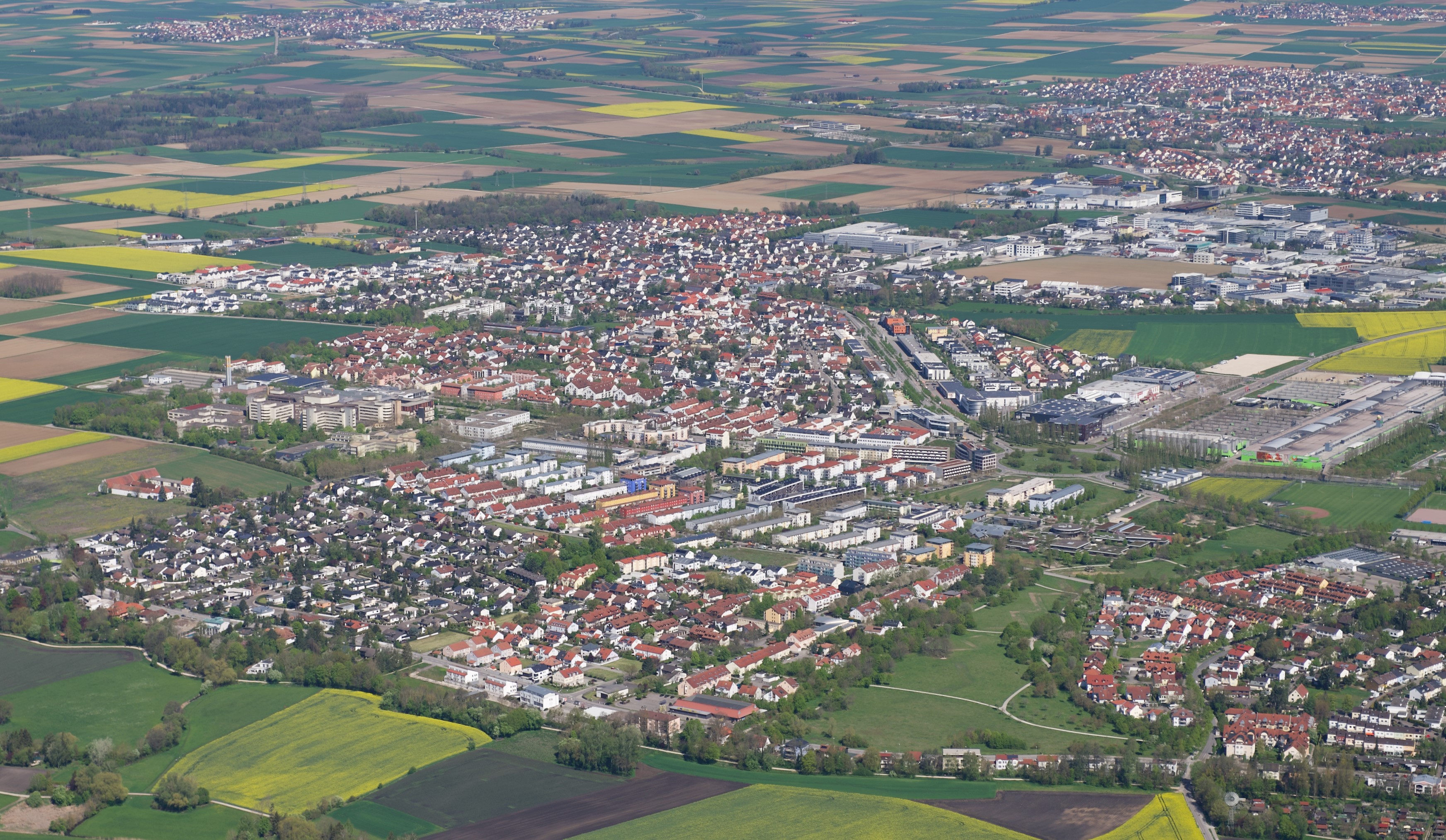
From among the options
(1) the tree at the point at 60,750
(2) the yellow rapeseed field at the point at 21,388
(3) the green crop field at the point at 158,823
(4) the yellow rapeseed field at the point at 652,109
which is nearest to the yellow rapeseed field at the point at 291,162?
(4) the yellow rapeseed field at the point at 652,109

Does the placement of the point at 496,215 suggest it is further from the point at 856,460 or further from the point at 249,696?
the point at 249,696

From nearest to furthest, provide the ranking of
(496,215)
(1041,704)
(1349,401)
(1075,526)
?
(1041,704) → (1075,526) → (1349,401) → (496,215)

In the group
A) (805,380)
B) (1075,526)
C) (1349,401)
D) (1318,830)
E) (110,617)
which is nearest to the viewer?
(1318,830)

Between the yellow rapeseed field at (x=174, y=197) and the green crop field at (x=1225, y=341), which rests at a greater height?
the green crop field at (x=1225, y=341)

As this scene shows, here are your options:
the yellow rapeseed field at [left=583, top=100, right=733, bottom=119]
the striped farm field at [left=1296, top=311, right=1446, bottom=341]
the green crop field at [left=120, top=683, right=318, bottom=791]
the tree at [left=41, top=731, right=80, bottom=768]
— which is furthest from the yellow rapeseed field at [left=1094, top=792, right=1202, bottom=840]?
the yellow rapeseed field at [left=583, top=100, right=733, bottom=119]

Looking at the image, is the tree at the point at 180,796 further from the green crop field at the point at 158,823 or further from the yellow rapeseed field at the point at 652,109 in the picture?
the yellow rapeseed field at the point at 652,109

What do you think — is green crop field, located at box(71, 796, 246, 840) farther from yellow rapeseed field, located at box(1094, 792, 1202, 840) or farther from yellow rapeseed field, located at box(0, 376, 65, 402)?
yellow rapeseed field, located at box(0, 376, 65, 402)

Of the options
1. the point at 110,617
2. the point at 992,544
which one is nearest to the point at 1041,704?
the point at 992,544

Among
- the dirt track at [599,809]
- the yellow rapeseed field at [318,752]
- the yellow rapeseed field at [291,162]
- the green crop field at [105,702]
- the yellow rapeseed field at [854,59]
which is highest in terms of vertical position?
the yellow rapeseed field at [854,59]
